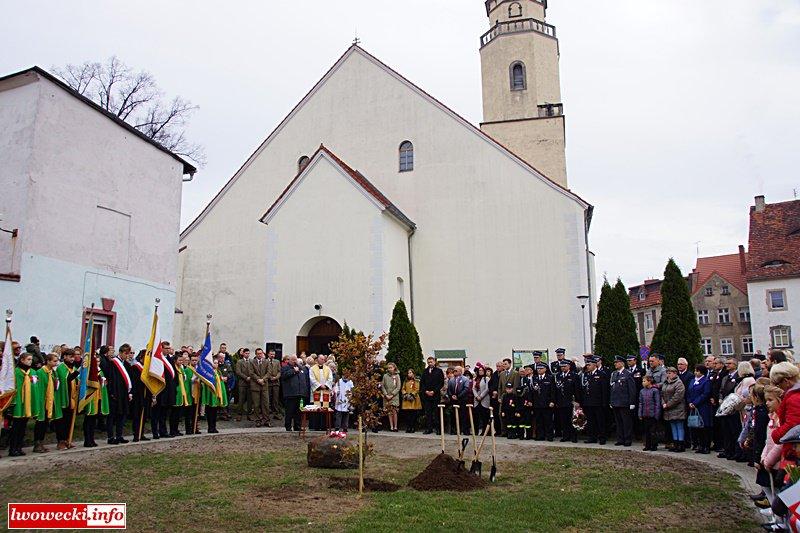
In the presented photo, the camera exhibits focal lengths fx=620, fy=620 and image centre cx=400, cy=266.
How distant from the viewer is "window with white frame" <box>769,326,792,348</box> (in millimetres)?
40156

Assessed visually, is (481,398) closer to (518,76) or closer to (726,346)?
(518,76)

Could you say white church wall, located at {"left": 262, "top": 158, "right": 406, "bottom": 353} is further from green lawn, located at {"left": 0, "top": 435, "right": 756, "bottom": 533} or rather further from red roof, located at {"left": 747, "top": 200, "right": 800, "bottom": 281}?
red roof, located at {"left": 747, "top": 200, "right": 800, "bottom": 281}

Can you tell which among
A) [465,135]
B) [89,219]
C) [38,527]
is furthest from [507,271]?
A: [38,527]

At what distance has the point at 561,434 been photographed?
1472 centimetres

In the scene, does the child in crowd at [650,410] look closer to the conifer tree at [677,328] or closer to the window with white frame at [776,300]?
the conifer tree at [677,328]

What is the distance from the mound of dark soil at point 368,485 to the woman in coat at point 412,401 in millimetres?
7191

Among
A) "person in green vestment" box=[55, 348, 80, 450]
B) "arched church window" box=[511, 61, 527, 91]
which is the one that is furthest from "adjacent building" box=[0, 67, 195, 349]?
"arched church window" box=[511, 61, 527, 91]

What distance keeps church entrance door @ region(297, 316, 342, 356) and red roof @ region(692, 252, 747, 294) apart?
39.7m

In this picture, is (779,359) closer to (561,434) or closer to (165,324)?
(561,434)

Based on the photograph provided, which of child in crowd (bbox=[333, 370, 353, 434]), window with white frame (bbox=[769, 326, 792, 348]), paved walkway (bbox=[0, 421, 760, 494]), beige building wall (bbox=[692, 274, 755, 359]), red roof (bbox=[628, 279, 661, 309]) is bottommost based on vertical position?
paved walkway (bbox=[0, 421, 760, 494])

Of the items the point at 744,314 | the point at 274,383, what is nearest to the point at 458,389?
the point at 274,383

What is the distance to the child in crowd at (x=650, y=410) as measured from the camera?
40.2 ft

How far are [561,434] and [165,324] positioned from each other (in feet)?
37.6

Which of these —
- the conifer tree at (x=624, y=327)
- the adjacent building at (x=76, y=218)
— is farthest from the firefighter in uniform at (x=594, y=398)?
the adjacent building at (x=76, y=218)
